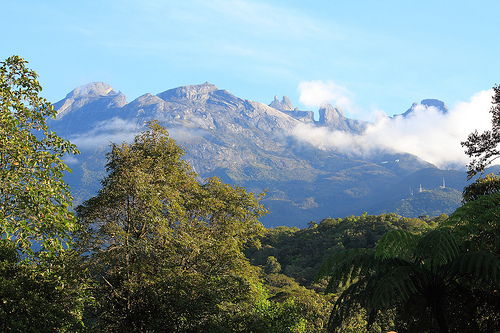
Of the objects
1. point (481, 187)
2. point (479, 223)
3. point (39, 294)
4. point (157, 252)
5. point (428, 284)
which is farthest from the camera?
point (481, 187)

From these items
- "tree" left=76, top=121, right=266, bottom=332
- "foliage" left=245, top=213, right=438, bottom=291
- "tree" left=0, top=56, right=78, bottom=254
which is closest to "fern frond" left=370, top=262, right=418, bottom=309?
"tree" left=76, top=121, right=266, bottom=332

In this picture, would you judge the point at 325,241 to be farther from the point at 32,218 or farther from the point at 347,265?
the point at 32,218

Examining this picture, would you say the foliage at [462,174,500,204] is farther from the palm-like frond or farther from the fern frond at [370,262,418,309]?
the fern frond at [370,262,418,309]

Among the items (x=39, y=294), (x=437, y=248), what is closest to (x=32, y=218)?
(x=39, y=294)

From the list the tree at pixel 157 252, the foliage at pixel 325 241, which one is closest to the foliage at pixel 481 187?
the tree at pixel 157 252

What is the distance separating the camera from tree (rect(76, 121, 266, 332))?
1115 cm

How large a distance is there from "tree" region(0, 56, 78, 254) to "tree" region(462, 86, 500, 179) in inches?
519

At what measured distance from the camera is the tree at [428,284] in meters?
6.98

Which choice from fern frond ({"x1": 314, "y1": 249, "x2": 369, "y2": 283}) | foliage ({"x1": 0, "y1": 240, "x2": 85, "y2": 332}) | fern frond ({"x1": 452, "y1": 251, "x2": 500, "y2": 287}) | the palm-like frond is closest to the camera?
fern frond ({"x1": 452, "y1": 251, "x2": 500, "y2": 287})

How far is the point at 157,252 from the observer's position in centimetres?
1237

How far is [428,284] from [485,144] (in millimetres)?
8946

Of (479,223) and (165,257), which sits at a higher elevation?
(479,223)

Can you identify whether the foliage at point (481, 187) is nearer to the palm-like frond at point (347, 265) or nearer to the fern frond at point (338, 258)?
the fern frond at point (338, 258)

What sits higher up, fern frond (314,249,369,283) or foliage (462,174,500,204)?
foliage (462,174,500,204)
